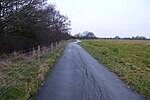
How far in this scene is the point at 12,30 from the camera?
29.6 meters

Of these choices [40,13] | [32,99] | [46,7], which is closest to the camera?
[32,99]

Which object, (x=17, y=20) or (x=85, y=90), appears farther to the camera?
(x=17, y=20)

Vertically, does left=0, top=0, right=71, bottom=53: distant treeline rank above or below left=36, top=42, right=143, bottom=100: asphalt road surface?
above

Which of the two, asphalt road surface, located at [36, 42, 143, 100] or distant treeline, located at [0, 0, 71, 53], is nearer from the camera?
asphalt road surface, located at [36, 42, 143, 100]

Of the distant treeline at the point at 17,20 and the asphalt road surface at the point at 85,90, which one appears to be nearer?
the asphalt road surface at the point at 85,90

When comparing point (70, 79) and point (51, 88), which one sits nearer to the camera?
point (51, 88)

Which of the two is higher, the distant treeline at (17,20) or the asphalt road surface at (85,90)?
the distant treeline at (17,20)

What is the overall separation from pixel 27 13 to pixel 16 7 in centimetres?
156

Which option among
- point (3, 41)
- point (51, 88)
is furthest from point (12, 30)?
point (51, 88)

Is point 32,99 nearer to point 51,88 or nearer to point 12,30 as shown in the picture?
point 51,88

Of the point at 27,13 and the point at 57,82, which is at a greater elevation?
the point at 27,13

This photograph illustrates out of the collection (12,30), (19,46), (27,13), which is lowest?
(19,46)

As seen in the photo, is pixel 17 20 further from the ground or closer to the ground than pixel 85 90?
further from the ground

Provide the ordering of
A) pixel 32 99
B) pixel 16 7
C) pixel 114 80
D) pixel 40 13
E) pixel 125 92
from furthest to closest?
pixel 40 13
pixel 16 7
pixel 114 80
pixel 125 92
pixel 32 99
